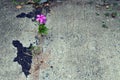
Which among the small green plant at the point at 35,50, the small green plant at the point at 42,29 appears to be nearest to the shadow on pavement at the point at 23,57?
the small green plant at the point at 35,50

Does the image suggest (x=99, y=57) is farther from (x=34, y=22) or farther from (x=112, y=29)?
(x=34, y=22)

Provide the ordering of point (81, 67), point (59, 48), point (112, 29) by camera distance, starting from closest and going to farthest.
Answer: point (81, 67), point (59, 48), point (112, 29)

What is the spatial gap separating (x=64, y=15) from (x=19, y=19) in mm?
576

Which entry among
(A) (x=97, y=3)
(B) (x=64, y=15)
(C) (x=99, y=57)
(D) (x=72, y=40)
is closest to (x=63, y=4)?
(B) (x=64, y=15)

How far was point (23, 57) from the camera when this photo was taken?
284cm

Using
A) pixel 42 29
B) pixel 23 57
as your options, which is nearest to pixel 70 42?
pixel 42 29

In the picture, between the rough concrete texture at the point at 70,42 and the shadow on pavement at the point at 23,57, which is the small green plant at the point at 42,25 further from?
the shadow on pavement at the point at 23,57

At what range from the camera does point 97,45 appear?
299cm

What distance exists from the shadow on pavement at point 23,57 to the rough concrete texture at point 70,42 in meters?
0.05

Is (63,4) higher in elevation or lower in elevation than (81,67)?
higher

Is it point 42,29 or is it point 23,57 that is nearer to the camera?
point 23,57

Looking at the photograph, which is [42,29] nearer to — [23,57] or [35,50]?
[35,50]

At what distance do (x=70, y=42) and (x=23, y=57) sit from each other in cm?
57

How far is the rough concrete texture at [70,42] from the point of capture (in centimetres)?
269
